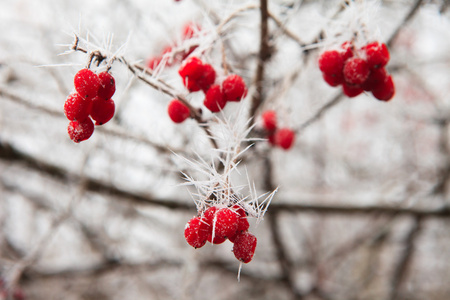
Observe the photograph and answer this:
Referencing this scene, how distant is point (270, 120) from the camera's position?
181 cm

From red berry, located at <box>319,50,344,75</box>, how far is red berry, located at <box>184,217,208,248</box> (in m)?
0.72

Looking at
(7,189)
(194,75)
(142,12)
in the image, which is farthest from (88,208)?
(194,75)

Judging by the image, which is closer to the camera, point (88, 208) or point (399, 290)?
point (399, 290)

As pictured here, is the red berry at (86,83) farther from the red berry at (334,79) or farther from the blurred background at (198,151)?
the red berry at (334,79)

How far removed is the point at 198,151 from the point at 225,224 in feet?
3.64

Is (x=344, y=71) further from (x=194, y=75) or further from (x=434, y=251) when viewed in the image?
(x=434, y=251)

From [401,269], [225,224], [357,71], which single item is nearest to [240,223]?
[225,224]

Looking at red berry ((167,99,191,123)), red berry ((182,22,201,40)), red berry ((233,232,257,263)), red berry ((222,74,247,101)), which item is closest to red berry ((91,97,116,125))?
red berry ((167,99,191,123))

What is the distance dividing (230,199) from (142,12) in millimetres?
2309

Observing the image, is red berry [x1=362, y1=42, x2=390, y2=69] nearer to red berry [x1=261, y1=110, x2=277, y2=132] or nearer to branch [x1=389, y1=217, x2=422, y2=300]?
red berry [x1=261, y1=110, x2=277, y2=132]

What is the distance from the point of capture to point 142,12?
9.38 ft

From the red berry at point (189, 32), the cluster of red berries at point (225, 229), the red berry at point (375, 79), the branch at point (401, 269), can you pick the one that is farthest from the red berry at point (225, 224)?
the branch at point (401, 269)

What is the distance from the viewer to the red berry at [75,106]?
100 cm

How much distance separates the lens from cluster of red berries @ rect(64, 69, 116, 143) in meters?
0.95
